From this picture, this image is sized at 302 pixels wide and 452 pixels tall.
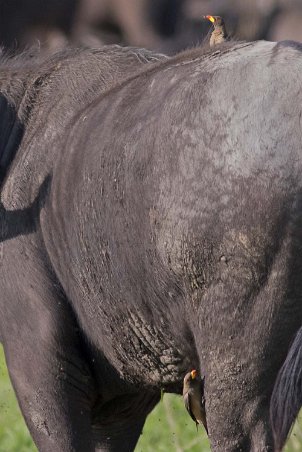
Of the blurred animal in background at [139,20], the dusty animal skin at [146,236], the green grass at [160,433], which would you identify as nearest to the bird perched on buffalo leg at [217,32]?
the dusty animal skin at [146,236]

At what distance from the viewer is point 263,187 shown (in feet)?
13.3

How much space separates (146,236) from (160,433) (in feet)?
10.9

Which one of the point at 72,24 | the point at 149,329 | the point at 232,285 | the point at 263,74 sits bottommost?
the point at 72,24

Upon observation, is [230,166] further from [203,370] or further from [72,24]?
[72,24]

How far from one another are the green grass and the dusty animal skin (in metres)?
1.20

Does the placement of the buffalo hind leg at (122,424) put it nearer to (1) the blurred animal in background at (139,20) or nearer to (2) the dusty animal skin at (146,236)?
(2) the dusty animal skin at (146,236)

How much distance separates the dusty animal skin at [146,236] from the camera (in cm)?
411

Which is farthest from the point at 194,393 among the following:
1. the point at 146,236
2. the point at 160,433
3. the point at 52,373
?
the point at 160,433

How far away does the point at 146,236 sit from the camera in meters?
4.55

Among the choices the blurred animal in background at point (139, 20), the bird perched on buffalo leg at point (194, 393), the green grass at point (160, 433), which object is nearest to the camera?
the bird perched on buffalo leg at point (194, 393)

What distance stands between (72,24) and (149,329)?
453 inches

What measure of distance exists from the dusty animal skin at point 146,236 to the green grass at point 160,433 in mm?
1195

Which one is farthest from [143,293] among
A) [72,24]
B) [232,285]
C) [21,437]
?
[72,24]

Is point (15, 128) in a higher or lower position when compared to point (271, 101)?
lower
